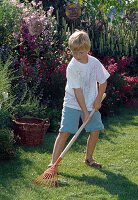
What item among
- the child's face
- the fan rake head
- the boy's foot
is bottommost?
the boy's foot

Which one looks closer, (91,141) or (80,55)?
(80,55)

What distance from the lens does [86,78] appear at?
3.94 meters

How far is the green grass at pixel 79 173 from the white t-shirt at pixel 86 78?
2.57 feet

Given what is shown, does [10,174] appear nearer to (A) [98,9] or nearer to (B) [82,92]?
(B) [82,92]

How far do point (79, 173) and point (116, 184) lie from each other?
48 cm

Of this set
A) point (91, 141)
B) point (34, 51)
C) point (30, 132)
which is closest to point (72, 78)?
point (91, 141)

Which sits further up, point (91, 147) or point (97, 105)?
point (97, 105)

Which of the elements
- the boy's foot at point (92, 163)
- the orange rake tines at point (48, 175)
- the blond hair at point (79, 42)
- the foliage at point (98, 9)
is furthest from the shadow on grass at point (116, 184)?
the foliage at point (98, 9)

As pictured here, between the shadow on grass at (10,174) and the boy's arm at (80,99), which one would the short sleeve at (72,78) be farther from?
the shadow on grass at (10,174)

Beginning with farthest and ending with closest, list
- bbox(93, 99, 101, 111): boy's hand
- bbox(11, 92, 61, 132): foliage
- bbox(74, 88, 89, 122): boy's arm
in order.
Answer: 1. bbox(11, 92, 61, 132): foliage
2. bbox(93, 99, 101, 111): boy's hand
3. bbox(74, 88, 89, 122): boy's arm

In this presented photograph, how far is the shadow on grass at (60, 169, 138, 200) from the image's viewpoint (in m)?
3.51

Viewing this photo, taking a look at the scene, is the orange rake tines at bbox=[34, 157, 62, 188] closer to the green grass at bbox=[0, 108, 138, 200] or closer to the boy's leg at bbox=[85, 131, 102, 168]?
the green grass at bbox=[0, 108, 138, 200]

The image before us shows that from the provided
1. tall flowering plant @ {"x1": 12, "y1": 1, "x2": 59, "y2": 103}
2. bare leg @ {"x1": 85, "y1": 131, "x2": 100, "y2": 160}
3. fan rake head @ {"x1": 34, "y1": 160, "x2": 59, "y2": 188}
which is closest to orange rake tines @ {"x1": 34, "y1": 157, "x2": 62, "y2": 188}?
fan rake head @ {"x1": 34, "y1": 160, "x2": 59, "y2": 188}

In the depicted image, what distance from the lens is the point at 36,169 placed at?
13.5 feet
